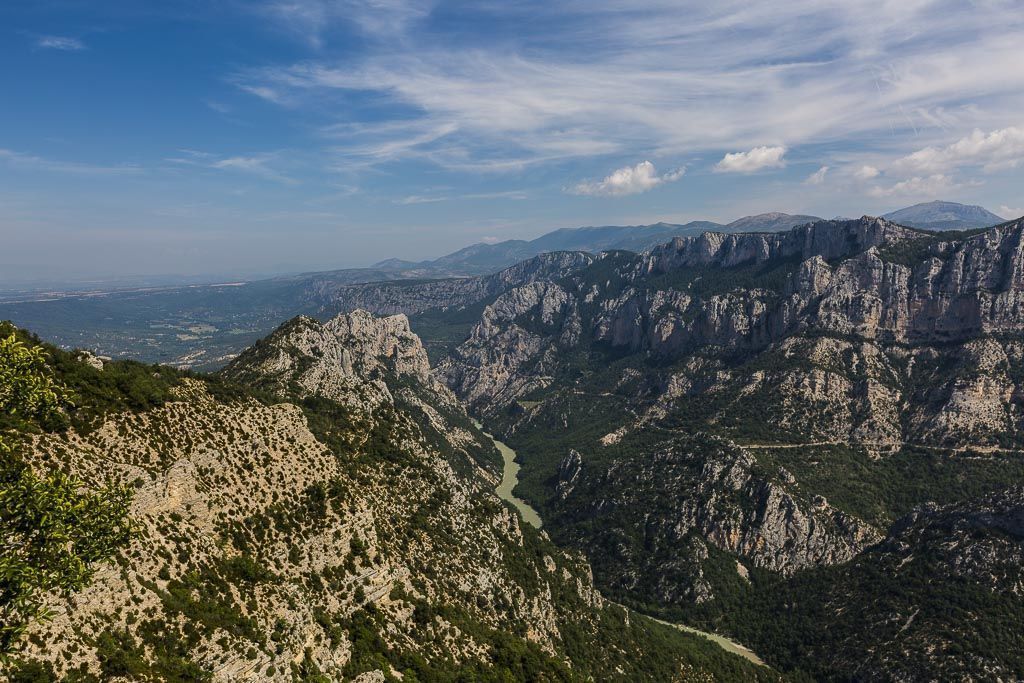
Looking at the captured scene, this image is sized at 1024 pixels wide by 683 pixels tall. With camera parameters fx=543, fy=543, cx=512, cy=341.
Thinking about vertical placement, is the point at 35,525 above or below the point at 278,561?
above

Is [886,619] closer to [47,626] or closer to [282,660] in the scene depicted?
[282,660]

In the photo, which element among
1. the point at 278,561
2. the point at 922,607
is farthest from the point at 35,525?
the point at 922,607

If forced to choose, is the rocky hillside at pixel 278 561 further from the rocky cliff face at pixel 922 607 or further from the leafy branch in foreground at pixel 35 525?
the rocky cliff face at pixel 922 607

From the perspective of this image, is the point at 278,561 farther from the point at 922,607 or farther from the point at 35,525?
the point at 922,607

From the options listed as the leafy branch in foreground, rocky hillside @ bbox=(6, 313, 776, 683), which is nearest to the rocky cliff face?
rocky hillside @ bbox=(6, 313, 776, 683)

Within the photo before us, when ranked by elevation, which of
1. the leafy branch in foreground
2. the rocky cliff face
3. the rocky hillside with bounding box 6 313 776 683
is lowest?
the rocky cliff face

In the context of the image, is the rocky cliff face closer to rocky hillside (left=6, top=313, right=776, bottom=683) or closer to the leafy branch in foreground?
rocky hillside (left=6, top=313, right=776, bottom=683)

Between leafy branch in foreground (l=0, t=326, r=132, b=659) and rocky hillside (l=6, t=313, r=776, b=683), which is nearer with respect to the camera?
leafy branch in foreground (l=0, t=326, r=132, b=659)
